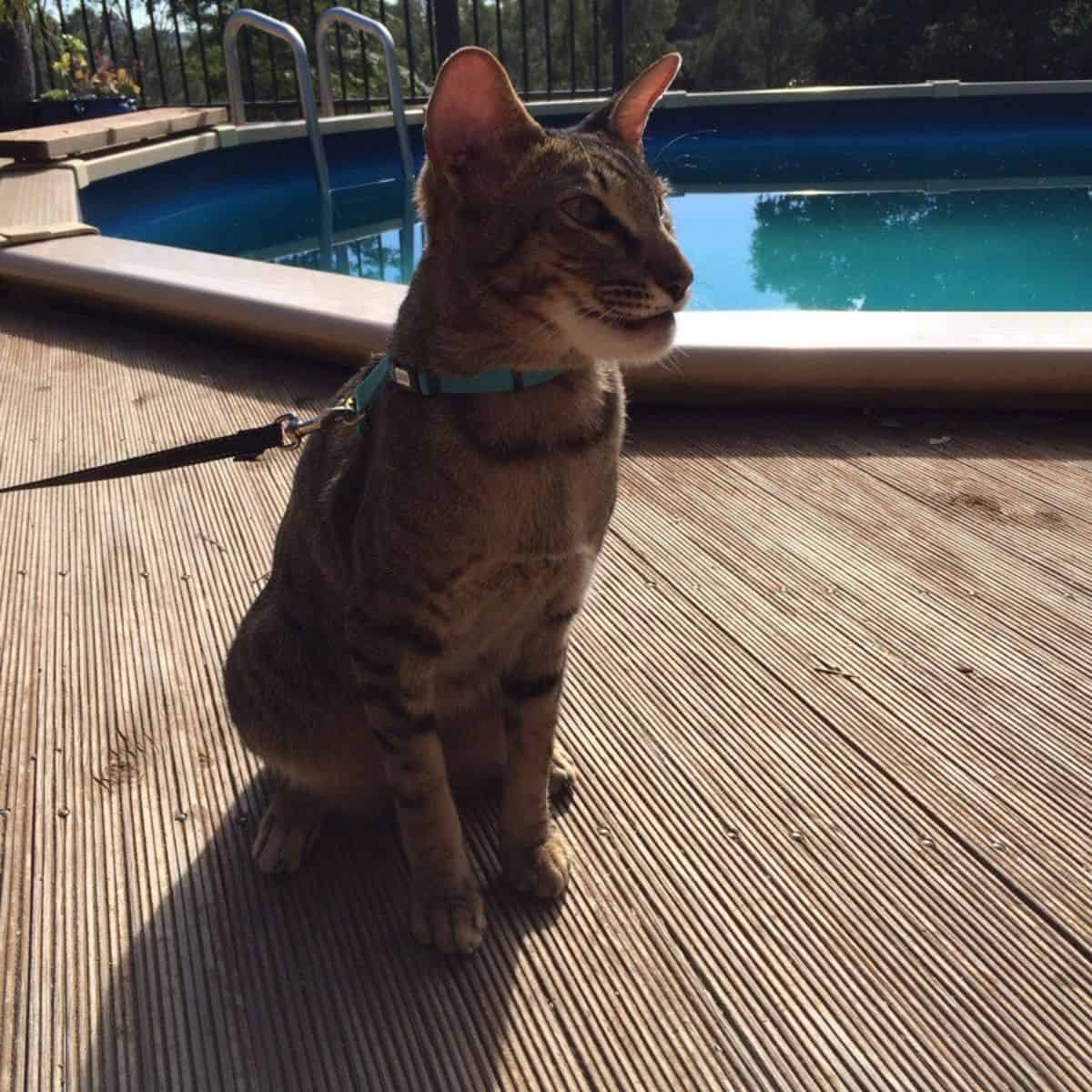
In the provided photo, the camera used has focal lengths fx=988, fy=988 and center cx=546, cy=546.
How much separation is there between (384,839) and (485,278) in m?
0.87

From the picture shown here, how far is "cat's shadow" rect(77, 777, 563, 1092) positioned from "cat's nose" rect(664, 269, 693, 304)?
2.89 ft

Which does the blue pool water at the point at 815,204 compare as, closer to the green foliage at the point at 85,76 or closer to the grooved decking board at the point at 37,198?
the grooved decking board at the point at 37,198


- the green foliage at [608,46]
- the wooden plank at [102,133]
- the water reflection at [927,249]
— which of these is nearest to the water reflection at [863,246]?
the water reflection at [927,249]

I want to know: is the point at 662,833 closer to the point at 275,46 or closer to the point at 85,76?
the point at 85,76

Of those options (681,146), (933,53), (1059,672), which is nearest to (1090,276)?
(681,146)

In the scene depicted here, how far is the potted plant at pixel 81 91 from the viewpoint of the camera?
8.70 metres

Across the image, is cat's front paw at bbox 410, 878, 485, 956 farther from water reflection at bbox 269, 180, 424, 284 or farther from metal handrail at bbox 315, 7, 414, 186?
metal handrail at bbox 315, 7, 414, 186

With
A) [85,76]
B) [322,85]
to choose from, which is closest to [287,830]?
[322,85]

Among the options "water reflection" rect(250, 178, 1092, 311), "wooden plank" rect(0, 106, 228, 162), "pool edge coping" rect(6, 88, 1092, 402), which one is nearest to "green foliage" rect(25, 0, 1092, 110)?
"wooden plank" rect(0, 106, 228, 162)

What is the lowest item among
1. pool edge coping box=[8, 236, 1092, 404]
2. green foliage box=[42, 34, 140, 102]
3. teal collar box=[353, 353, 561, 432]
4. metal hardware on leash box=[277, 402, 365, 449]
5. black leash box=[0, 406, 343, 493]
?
pool edge coping box=[8, 236, 1092, 404]

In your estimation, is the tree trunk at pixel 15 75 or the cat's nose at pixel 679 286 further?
the tree trunk at pixel 15 75

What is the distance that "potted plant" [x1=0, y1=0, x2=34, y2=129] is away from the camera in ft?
27.1

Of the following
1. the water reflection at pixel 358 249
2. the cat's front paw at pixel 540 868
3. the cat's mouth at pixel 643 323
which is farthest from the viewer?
the water reflection at pixel 358 249

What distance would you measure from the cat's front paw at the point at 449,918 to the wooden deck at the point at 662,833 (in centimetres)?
3
